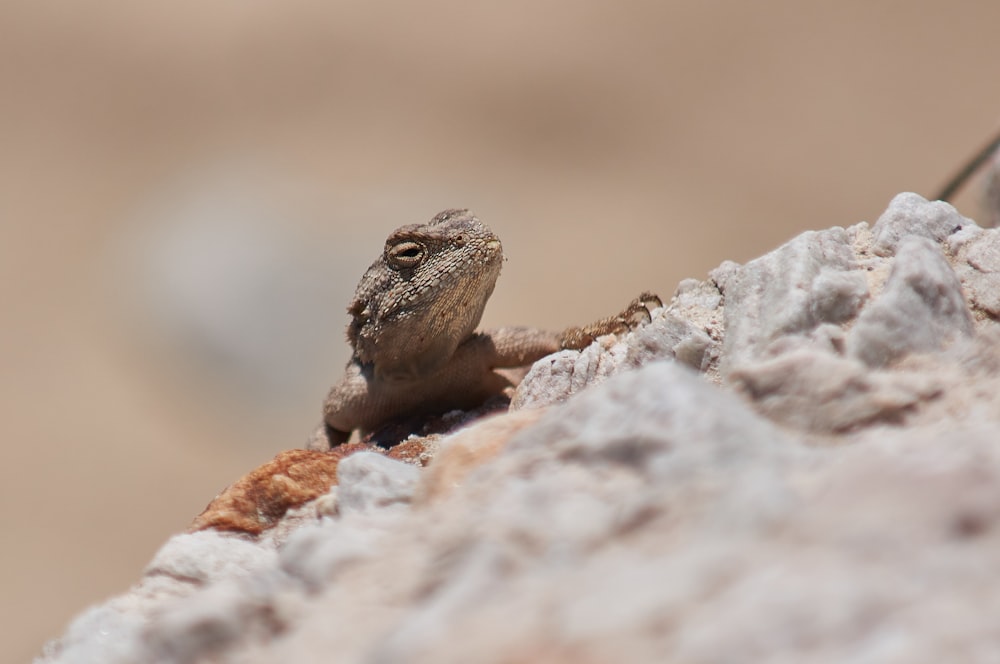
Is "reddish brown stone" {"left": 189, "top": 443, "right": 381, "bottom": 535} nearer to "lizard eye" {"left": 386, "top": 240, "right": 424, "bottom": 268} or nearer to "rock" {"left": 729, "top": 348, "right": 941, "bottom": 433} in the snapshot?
"rock" {"left": 729, "top": 348, "right": 941, "bottom": 433}

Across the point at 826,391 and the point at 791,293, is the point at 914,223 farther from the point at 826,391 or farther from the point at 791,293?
the point at 826,391

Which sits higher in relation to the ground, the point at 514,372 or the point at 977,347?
the point at 514,372

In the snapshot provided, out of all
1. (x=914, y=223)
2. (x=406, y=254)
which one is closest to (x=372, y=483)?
(x=914, y=223)

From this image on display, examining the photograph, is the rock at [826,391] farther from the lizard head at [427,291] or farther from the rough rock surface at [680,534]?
the lizard head at [427,291]

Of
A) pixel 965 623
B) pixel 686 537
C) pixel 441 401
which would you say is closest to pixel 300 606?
pixel 686 537

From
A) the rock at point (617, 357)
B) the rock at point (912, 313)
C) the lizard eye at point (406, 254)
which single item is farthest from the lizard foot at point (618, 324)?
the rock at point (912, 313)

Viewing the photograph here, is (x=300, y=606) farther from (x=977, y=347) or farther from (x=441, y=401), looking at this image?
(x=441, y=401)
